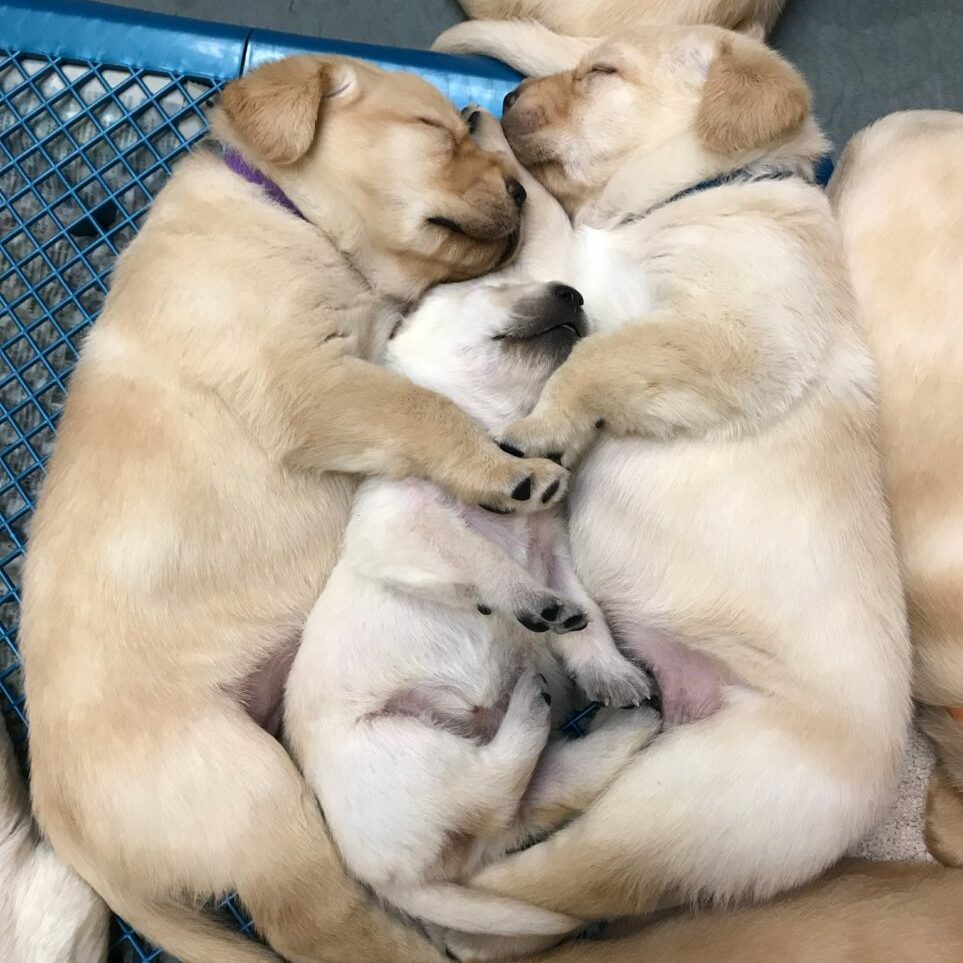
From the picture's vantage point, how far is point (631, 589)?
2398mm

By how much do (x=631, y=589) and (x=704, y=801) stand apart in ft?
1.80

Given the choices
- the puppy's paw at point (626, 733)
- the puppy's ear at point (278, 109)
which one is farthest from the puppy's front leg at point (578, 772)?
the puppy's ear at point (278, 109)

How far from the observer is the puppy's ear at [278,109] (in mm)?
2225

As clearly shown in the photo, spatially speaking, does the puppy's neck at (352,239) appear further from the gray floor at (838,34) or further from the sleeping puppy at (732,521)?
the gray floor at (838,34)

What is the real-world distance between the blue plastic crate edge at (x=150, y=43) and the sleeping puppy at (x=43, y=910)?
7.49ft

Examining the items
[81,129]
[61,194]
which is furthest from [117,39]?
[61,194]

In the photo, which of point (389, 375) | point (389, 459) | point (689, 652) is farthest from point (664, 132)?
point (689, 652)

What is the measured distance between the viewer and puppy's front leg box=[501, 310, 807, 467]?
7.14 ft

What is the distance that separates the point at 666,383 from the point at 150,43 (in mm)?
2015

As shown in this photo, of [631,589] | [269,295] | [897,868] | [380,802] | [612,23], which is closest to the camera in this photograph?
[380,802]

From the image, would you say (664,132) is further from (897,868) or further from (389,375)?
(897,868)

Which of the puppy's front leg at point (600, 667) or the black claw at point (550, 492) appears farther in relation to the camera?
the puppy's front leg at point (600, 667)

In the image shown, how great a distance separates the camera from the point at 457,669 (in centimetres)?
229

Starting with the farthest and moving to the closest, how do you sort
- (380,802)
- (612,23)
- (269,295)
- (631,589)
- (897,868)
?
(612,23)
(897,868)
(631,589)
(269,295)
(380,802)
